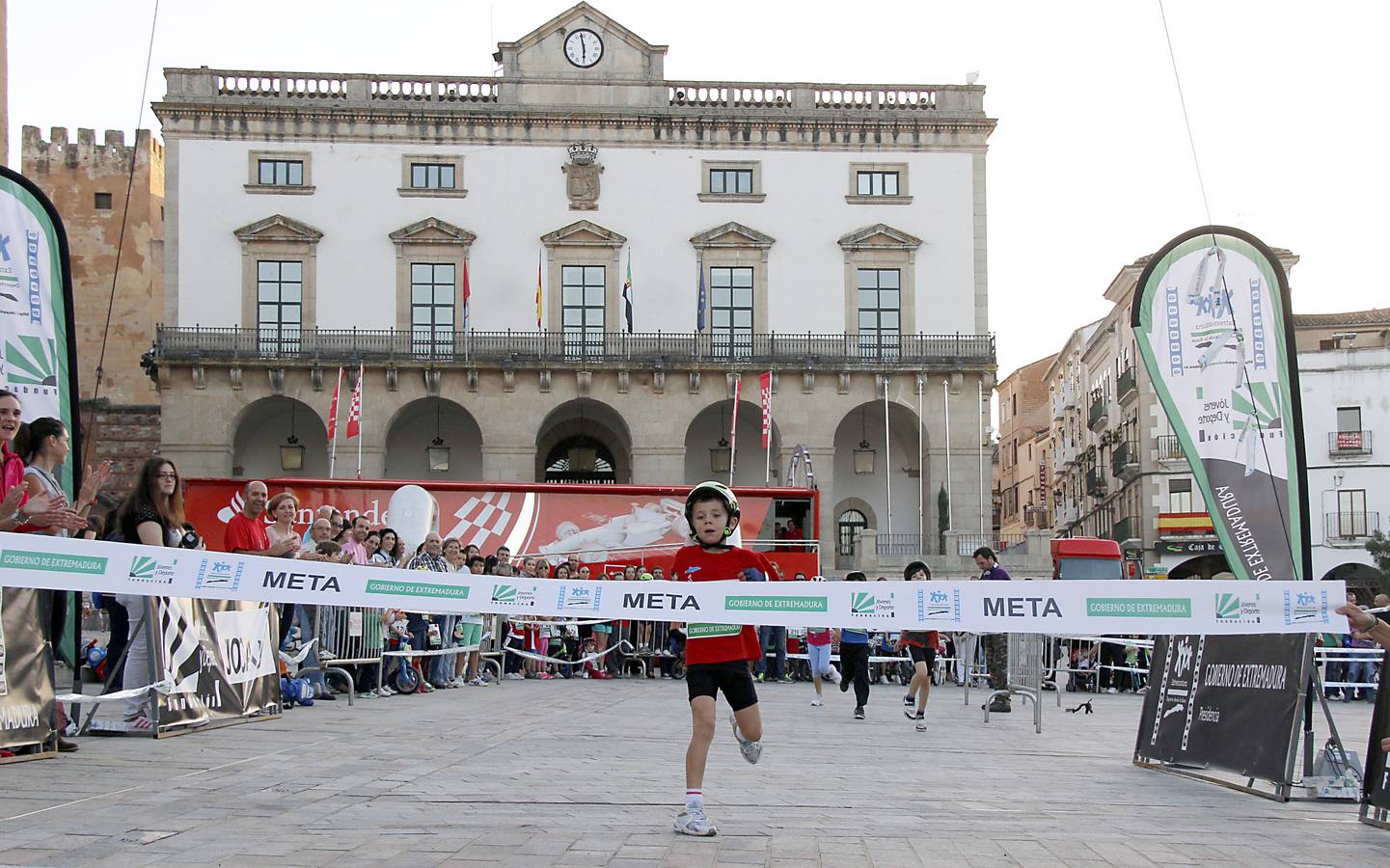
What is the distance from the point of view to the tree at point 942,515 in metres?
48.6

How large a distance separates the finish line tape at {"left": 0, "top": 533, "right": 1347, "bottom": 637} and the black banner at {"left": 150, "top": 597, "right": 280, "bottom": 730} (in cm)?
137

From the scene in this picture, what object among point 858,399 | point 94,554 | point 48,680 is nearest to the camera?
point 94,554

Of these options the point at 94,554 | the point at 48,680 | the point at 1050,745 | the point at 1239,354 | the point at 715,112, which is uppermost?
the point at 715,112

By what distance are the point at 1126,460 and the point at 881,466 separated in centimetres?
1643

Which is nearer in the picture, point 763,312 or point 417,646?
point 417,646

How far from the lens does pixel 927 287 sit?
1992 inches

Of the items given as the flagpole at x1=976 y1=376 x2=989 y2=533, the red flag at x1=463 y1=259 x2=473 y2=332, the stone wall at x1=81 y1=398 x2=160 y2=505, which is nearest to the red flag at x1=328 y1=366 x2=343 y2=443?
the red flag at x1=463 y1=259 x2=473 y2=332

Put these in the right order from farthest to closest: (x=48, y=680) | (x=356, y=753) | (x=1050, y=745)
Result: (x=1050, y=745) < (x=356, y=753) < (x=48, y=680)

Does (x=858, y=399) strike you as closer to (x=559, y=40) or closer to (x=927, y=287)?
(x=927, y=287)

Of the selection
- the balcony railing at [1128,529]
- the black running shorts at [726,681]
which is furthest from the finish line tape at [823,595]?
the balcony railing at [1128,529]

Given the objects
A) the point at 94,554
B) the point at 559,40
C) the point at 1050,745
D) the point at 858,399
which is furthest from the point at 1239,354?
the point at 559,40

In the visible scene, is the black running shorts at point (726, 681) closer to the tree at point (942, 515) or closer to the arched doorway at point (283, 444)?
the tree at point (942, 515)

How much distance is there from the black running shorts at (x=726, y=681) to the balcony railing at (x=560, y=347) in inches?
1616

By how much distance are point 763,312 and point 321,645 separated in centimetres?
3628
